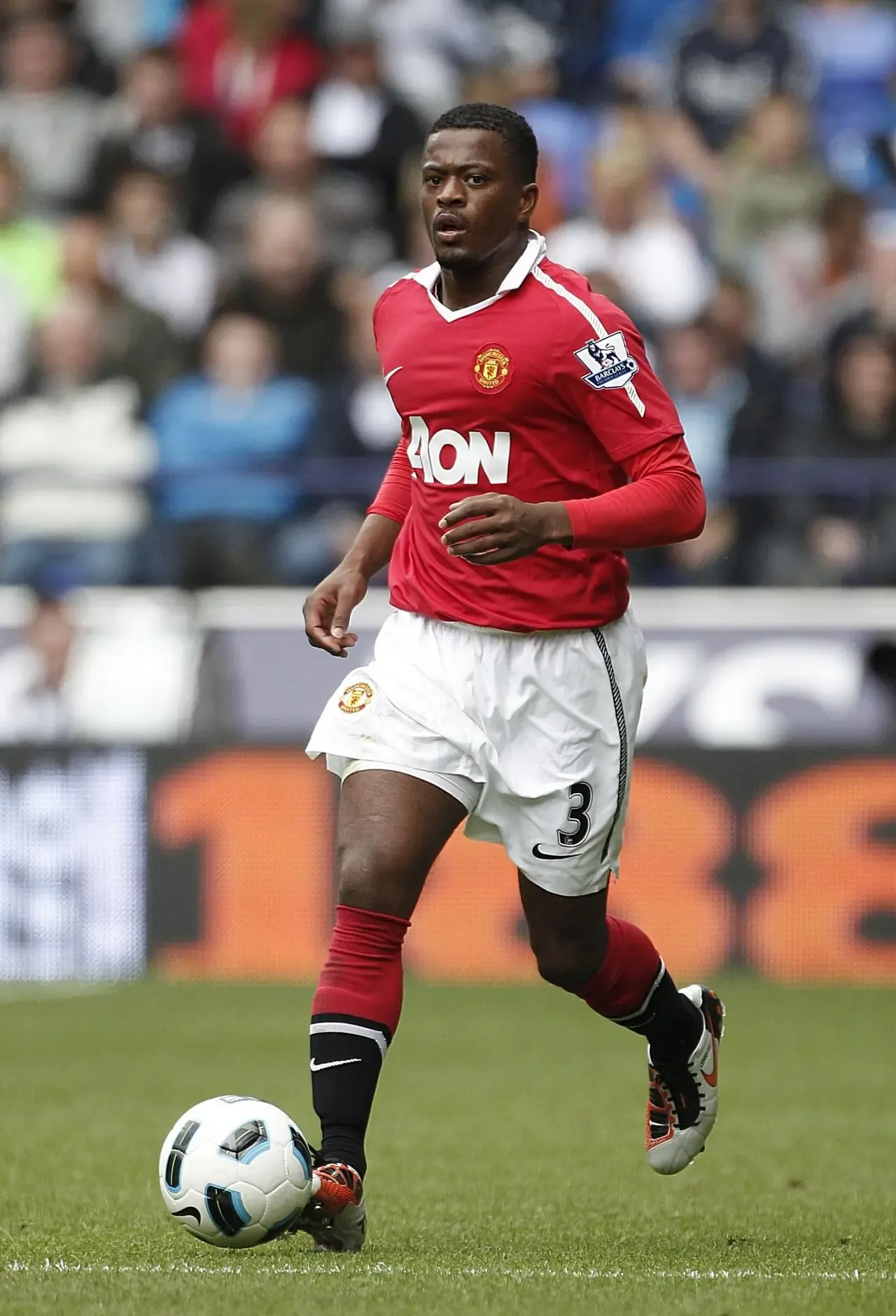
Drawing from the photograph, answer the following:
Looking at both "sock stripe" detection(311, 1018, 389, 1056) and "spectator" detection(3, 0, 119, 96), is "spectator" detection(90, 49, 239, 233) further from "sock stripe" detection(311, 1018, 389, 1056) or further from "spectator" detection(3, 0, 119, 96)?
"sock stripe" detection(311, 1018, 389, 1056)

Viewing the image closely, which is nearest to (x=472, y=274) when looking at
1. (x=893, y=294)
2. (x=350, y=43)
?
(x=893, y=294)

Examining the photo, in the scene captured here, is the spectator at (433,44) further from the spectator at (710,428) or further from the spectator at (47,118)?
the spectator at (710,428)

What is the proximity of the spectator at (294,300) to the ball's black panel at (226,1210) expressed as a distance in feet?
29.0

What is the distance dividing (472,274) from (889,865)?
6.19m

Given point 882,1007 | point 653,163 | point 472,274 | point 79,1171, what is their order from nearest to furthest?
point 472,274 → point 79,1171 → point 882,1007 → point 653,163

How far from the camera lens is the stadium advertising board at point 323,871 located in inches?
418

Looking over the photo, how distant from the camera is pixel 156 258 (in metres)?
14.2

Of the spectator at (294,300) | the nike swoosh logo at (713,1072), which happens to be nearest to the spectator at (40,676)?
the spectator at (294,300)

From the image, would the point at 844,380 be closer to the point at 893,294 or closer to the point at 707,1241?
the point at 893,294

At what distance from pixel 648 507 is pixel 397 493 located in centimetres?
90

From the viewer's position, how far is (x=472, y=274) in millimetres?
4941

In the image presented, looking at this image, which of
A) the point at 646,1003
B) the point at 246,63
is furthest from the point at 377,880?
the point at 246,63

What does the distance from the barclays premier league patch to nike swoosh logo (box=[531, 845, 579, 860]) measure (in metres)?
1.00

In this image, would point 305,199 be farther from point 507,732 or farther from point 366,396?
point 507,732
